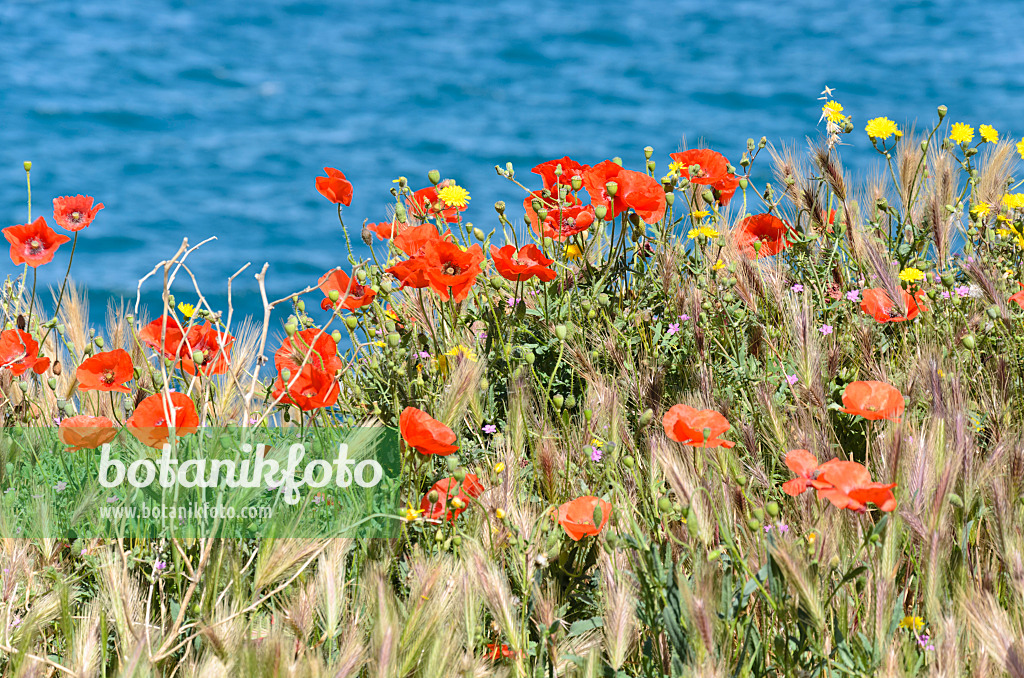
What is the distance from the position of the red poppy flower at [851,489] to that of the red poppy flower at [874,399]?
29 centimetres

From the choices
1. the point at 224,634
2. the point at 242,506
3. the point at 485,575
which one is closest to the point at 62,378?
the point at 242,506

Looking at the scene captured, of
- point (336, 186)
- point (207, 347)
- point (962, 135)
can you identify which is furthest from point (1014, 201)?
point (207, 347)

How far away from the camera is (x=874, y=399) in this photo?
1570mm

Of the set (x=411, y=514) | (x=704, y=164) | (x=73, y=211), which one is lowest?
(x=411, y=514)

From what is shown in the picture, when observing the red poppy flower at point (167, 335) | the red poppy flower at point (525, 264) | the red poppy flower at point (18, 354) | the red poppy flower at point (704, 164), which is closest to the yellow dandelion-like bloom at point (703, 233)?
the red poppy flower at point (704, 164)

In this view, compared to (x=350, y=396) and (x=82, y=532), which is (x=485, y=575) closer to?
(x=82, y=532)

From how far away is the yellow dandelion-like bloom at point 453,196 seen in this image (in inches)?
90.4

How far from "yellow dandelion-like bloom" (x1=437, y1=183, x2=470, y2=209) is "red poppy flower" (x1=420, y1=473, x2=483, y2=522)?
2.53ft

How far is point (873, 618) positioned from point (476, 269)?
39.7 inches

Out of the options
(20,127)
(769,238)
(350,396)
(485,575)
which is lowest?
(20,127)

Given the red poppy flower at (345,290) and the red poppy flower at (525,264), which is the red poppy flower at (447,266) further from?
the red poppy flower at (345,290)

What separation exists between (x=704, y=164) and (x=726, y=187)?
0.13 metres

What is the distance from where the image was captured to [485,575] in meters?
1.37

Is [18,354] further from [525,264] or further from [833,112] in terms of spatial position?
[833,112]
